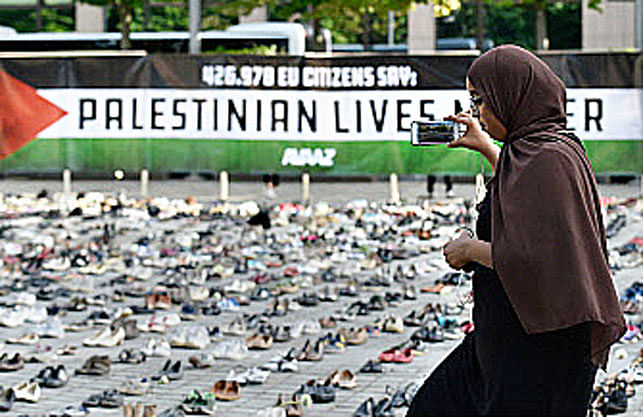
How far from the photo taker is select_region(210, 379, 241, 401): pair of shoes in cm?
775

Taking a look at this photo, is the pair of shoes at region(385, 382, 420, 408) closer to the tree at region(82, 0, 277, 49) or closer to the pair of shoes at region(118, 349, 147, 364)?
the pair of shoes at region(118, 349, 147, 364)

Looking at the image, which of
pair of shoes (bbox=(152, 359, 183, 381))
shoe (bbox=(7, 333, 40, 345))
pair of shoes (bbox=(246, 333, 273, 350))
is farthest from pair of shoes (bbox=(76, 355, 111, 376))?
pair of shoes (bbox=(246, 333, 273, 350))

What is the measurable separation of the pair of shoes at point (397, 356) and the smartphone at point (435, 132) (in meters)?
4.24

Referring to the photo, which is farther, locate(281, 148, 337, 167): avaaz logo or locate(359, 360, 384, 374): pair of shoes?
locate(281, 148, 337, 167): avaaz logo

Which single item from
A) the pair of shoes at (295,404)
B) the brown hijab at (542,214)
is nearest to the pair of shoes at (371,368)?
the pair of shoes at (295,404)

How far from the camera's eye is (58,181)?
88.1 feet

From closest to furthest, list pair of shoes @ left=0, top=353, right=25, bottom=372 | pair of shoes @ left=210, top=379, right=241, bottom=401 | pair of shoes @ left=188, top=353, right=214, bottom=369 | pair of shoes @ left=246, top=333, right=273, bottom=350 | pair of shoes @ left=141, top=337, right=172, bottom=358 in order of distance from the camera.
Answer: pair of shoes @ left=210, top=379, right=241, bottom=401, pair of shoes @ left=0, top=353, right=25, bottom=372, pair of shoes @ left=188, top=353, right=214, bottom=369, pair of shoes @ left=141, top=337, right=172, bottom=358, pair of shoes @ left=246, top=333, right=273, bottom=350

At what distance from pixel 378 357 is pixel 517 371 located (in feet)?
16.2

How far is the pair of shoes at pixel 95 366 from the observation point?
8.44 m

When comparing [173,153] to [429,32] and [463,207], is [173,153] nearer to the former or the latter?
[463,207]

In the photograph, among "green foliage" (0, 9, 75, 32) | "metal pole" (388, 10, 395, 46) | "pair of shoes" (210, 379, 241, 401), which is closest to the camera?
"pair of shoes" (210, 379, 241, 401)

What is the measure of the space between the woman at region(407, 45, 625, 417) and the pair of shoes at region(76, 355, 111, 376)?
4591 mm

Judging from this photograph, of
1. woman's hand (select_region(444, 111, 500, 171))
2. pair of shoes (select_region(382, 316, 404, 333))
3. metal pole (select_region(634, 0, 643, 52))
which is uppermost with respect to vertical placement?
metal pole (select_region(634, 0, 643, 52))

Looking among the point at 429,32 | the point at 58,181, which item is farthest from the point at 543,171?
the point at 429,32
